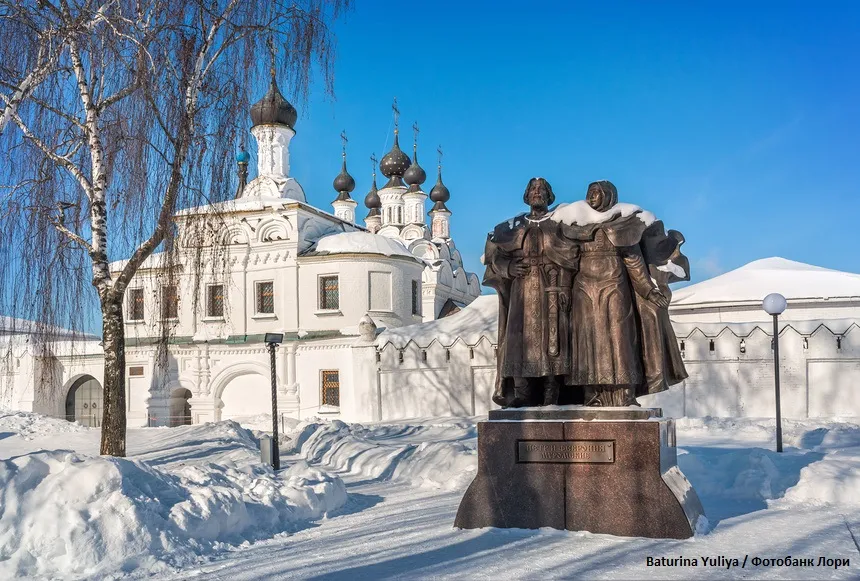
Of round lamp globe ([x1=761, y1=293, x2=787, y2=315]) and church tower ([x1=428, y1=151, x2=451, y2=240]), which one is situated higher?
church tower ([x1=428, y1=151, x2=451, y2=240])

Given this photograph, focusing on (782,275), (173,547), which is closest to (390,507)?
(173,547)

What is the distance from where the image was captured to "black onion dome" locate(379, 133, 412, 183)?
161 feet

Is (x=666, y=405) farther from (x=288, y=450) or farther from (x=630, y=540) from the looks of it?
(x=630, y=540)

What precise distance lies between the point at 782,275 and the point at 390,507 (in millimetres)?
23838

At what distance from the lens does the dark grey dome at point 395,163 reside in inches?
1933

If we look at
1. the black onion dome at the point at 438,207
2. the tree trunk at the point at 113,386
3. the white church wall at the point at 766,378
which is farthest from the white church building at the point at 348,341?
the black onion dome at the point at 438,207

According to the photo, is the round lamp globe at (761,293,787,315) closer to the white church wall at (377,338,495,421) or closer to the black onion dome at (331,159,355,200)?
the white church wall at (377,338,495,421)

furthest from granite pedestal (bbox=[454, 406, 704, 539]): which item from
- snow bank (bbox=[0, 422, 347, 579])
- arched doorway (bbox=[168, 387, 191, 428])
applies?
arched doorway (bbox=[168, 387, 191, 428])

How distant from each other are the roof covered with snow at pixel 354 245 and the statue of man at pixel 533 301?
24.2 m

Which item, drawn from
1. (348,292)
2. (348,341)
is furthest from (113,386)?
(348,292)

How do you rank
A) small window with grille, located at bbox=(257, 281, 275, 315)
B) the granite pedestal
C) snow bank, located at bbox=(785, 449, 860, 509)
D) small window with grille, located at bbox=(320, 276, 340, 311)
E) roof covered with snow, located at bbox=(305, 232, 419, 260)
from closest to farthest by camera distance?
the granite pedestal, snow bank, located at bbox=(785, 449, 860, 509), small window with grille, located at bbox=(320, 276, 340, 311), roof covered with snow, located at bbox=(305, 232, 419, 260), small window with grille, located at bbox=(257, 281, 275, 315)

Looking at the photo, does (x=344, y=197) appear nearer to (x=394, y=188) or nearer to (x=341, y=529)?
(x=394, y=188)

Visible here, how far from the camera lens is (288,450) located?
16.6 m

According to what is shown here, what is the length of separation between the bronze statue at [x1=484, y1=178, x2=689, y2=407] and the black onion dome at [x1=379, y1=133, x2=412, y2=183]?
42839 millimetres
